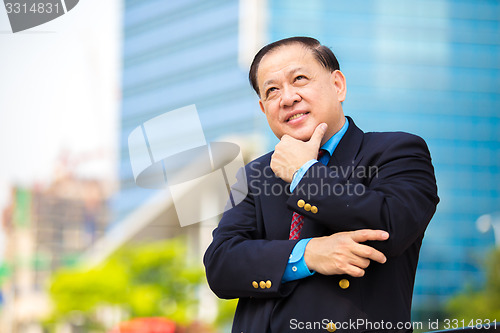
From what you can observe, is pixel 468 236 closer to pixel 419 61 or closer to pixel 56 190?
pixel 419 61

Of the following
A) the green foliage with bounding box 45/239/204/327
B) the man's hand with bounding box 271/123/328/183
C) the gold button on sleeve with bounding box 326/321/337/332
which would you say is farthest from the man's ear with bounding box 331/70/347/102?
the green foliage with bounding box 45/239/204/327

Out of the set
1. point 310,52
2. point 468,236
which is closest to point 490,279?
point 468,236

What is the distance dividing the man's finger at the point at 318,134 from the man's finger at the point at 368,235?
28 centimetres

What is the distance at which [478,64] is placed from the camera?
44156 millimetres

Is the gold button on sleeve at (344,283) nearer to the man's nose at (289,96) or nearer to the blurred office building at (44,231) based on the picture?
the man's nose at (289,96)

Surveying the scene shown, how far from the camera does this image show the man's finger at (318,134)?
5.26 ft

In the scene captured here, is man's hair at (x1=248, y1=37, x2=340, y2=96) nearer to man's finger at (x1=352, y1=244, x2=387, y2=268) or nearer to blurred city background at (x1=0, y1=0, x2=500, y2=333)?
man's finger at (x1=352, y1=244, x2=387, y2=268)

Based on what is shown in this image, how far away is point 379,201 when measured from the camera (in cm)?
143

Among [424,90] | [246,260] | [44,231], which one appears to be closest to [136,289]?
[246,260]

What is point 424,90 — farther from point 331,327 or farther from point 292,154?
point 331,327

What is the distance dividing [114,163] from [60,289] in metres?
31.9

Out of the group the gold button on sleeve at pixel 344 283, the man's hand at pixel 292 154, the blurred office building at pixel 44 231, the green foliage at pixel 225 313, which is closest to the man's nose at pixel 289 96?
the man's hand at pixel 292 154

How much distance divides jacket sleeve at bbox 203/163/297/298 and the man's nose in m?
0.29

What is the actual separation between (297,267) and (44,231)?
5615cm
